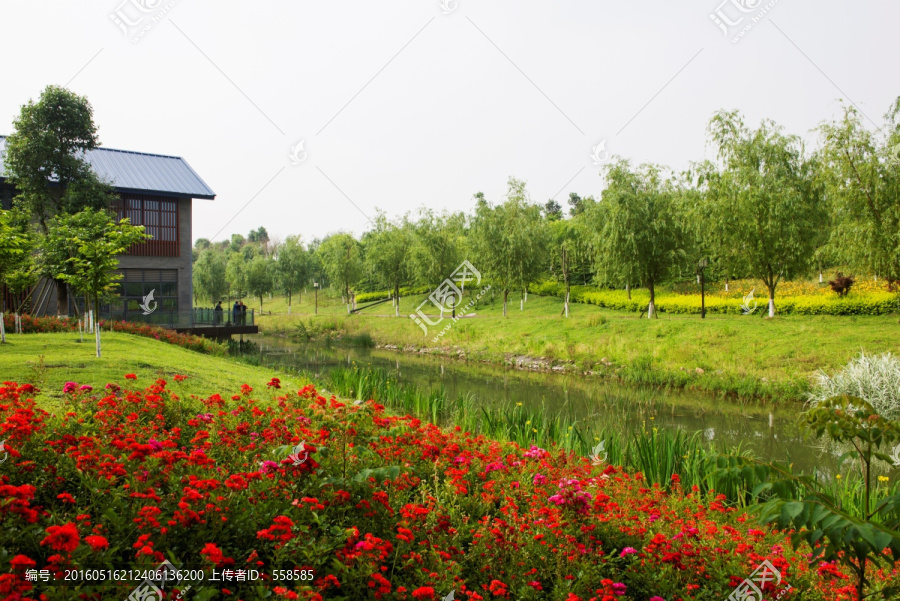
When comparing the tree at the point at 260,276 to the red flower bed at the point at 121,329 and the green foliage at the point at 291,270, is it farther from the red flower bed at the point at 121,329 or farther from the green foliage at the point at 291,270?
the red flower bed at the point at 121,329

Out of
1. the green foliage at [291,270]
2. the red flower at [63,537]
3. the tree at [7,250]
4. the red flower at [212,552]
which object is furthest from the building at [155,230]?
the red flower at [212,552]

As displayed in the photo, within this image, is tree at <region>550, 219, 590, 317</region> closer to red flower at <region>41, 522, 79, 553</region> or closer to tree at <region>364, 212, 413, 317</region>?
tree at <region>364, 212, 413, 317</region>

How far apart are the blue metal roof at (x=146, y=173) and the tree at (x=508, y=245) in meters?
14.0

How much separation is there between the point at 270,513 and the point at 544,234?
30.3 meters

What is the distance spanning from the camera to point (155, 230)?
89.8 ft

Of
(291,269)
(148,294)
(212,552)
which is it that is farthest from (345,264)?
(212,552)

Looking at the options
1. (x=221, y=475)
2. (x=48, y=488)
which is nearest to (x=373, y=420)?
(x=221, y=475)

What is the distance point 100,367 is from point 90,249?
3.30 m

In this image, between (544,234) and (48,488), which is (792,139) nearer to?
(544,234)

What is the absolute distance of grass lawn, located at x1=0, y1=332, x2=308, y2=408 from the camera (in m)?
8.48

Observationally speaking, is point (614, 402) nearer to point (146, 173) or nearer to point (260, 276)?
point (146, 173)

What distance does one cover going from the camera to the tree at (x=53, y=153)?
64.0 feet

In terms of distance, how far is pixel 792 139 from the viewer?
23016mm

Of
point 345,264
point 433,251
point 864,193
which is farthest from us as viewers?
point 345,264
